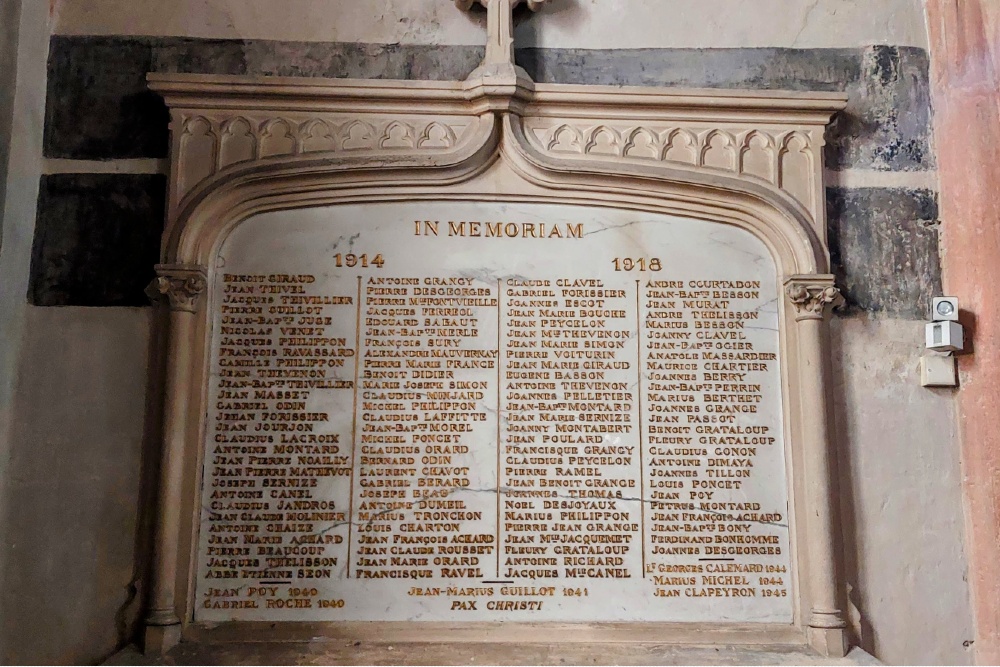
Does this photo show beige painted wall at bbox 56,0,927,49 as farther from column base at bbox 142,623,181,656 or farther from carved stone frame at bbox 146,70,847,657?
column base at bbox 142,623,181,656

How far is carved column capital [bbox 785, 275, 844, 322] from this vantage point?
3.46 m

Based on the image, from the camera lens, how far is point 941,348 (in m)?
3.48

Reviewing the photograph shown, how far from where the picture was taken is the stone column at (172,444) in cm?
316

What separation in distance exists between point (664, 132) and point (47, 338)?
274 cm

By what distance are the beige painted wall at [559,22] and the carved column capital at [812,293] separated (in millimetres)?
1134

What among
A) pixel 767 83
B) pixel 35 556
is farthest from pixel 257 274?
pixel 767 83

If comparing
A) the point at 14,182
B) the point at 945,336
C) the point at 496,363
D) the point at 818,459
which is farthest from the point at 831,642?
the point at 14,182

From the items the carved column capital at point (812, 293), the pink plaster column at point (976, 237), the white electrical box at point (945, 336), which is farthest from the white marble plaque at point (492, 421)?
the pink plaster column at point (976, 237)

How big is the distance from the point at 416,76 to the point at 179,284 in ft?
4.46

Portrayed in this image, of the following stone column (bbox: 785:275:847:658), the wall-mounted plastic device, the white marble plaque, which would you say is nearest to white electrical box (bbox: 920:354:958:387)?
the wall-mounted plastic device

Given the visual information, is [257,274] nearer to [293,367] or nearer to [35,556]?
[293,367]

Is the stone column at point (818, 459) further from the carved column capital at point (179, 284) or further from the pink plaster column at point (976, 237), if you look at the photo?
the carved column capital at point (179, 284)

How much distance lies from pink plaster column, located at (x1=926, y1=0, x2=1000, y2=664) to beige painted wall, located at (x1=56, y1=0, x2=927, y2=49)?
246mm

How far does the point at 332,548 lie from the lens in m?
3.29
